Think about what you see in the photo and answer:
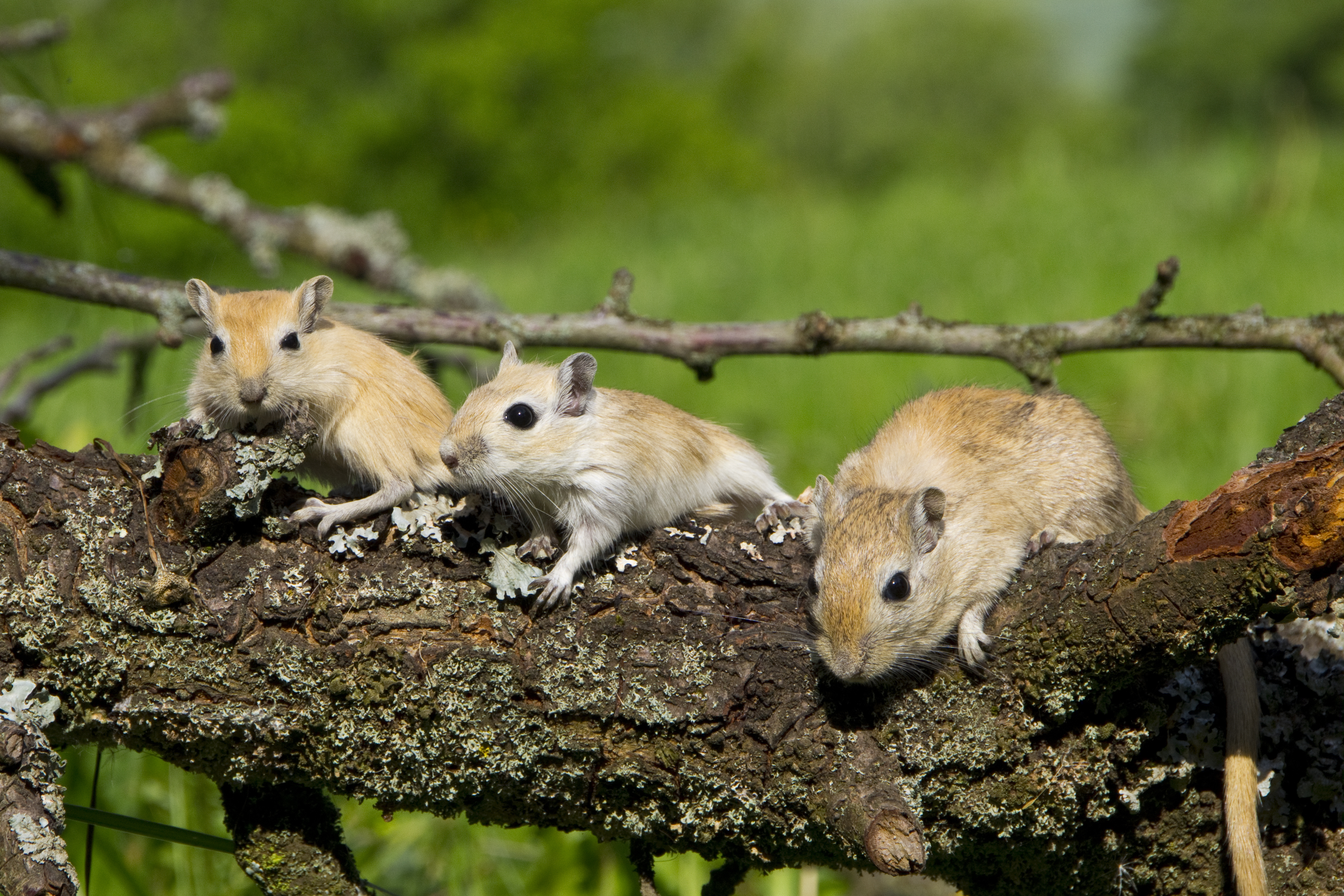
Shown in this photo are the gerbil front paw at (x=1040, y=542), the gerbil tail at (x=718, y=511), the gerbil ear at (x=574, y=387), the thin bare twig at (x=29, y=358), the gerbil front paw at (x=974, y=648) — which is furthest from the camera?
the thin bare twig at (x=29, y=358)

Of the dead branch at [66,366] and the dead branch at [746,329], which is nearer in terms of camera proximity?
the dead branch at [746,329]

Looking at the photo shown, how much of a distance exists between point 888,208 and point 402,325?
11762 millimetres

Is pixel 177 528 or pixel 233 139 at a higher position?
pixel 233 139

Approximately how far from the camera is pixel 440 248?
28859 millimetres

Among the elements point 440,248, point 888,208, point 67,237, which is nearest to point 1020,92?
point 440,248

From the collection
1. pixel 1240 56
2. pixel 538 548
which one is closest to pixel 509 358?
pixel 538 548

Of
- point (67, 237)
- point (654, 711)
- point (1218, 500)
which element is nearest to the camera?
point (1218, 500)

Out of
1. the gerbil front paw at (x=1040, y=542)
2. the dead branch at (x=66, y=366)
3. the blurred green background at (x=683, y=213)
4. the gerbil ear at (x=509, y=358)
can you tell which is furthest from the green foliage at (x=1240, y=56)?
the gerbil ear at (x=509, y=358)

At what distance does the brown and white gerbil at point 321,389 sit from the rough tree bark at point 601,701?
552 mm

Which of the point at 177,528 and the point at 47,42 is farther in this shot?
the point at 47,42

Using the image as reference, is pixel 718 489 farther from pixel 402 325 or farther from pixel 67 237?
pixel 67 237

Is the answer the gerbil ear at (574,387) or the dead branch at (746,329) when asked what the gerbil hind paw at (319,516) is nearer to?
the gerbil ear at (574,387)

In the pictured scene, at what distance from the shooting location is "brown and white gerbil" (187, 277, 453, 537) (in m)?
3.44

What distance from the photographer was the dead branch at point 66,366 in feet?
15.2
